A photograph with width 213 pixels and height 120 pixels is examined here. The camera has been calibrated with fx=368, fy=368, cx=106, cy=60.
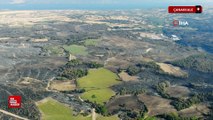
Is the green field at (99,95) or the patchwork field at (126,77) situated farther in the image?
the patchwork field at (126,77)

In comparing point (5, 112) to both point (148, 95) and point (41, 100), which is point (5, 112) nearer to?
point (41, 100)

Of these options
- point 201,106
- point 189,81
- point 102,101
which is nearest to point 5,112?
point 102,101

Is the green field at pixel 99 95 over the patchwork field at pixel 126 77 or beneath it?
over

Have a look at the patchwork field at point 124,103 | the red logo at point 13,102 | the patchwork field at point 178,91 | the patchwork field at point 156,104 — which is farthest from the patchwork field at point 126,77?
the red logo at point 13,102

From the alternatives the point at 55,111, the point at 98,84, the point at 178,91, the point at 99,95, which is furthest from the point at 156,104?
the point at 55,111

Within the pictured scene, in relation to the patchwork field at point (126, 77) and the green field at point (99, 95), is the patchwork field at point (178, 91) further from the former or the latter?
the green field at point (99, 95)

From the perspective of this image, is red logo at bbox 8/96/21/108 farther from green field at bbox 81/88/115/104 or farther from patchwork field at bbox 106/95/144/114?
green field at bbox 81/88/115/104
